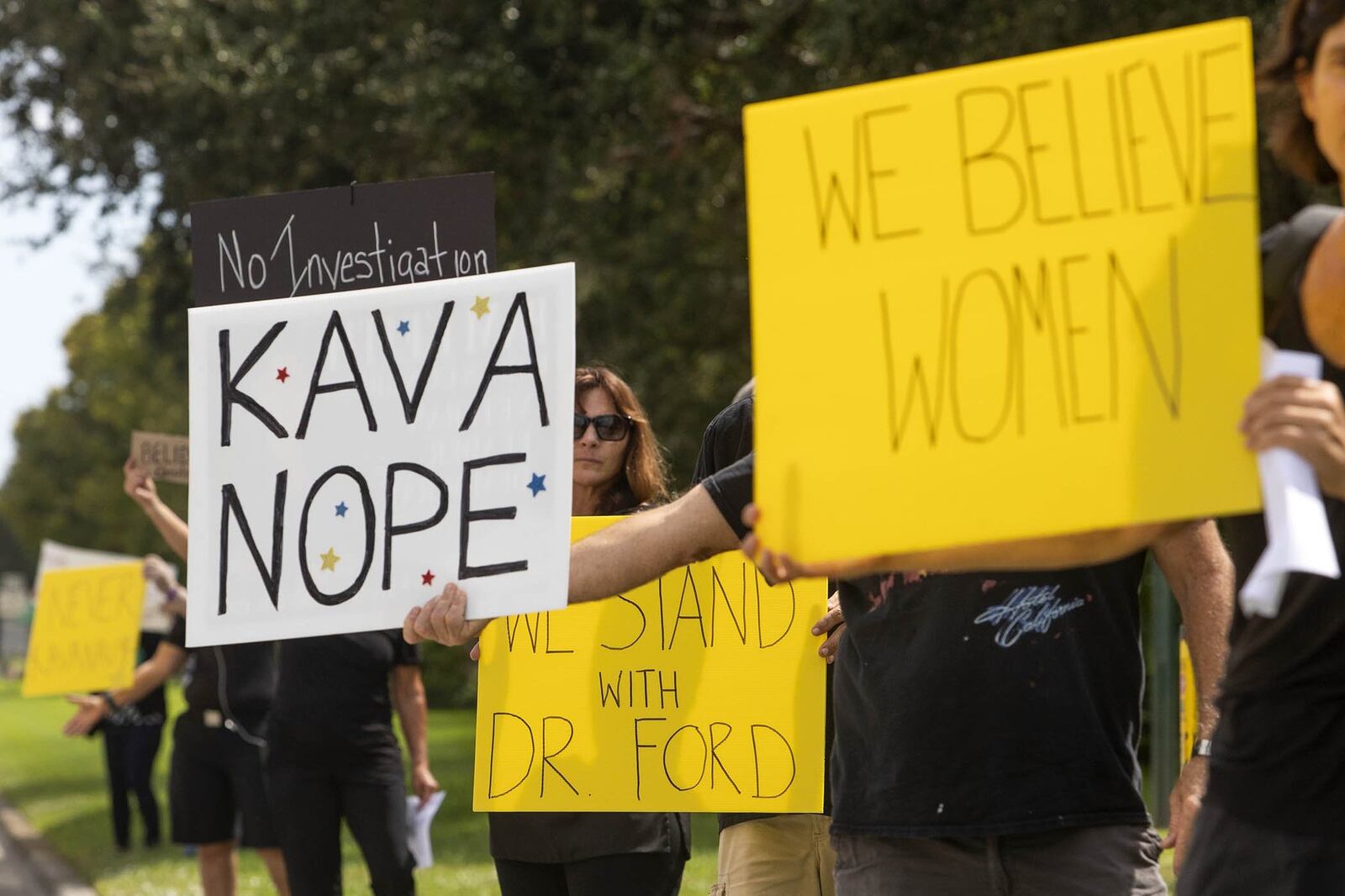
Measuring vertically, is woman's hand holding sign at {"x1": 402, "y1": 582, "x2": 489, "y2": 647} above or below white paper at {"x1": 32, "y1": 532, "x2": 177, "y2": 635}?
below

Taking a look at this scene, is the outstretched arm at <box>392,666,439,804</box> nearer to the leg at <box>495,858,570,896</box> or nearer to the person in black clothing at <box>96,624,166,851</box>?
the leg at <box>495,858,570,896</box>

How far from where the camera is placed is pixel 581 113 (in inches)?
525

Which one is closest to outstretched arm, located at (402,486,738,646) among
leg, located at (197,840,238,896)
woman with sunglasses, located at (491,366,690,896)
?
woman with sunglasses, located at (491,366,690,896)

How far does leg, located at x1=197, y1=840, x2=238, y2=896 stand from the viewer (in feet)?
28.7

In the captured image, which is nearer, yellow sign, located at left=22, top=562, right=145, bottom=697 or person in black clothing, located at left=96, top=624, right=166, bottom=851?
yellow sign, located at left=22, top=562, right=145, bottom=697

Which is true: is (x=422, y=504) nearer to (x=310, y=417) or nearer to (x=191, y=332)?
(x=310, y=417)

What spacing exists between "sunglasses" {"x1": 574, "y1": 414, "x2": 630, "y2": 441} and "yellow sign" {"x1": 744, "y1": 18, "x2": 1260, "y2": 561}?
2652 mm

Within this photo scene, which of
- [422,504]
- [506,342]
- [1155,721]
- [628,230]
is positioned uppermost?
[628,230]

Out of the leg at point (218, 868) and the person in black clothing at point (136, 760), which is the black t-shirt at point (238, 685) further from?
the person in black clothing at point (136, 760)

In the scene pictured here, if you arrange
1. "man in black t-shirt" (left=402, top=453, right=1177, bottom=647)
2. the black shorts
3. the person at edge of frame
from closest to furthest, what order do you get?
"man in black t-shirt" (left=402, top=453, right=1177, bottom=647), the person at edge of frame, the black shorts

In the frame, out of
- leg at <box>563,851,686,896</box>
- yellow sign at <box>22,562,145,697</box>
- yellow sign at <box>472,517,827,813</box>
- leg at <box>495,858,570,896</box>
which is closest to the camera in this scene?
yellow sign at <box>472,517,827,813</box>

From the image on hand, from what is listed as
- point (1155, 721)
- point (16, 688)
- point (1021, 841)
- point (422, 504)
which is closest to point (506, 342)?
point (422, 504)

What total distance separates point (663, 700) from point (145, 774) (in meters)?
10.1

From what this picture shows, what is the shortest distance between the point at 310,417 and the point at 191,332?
0.29 meters
